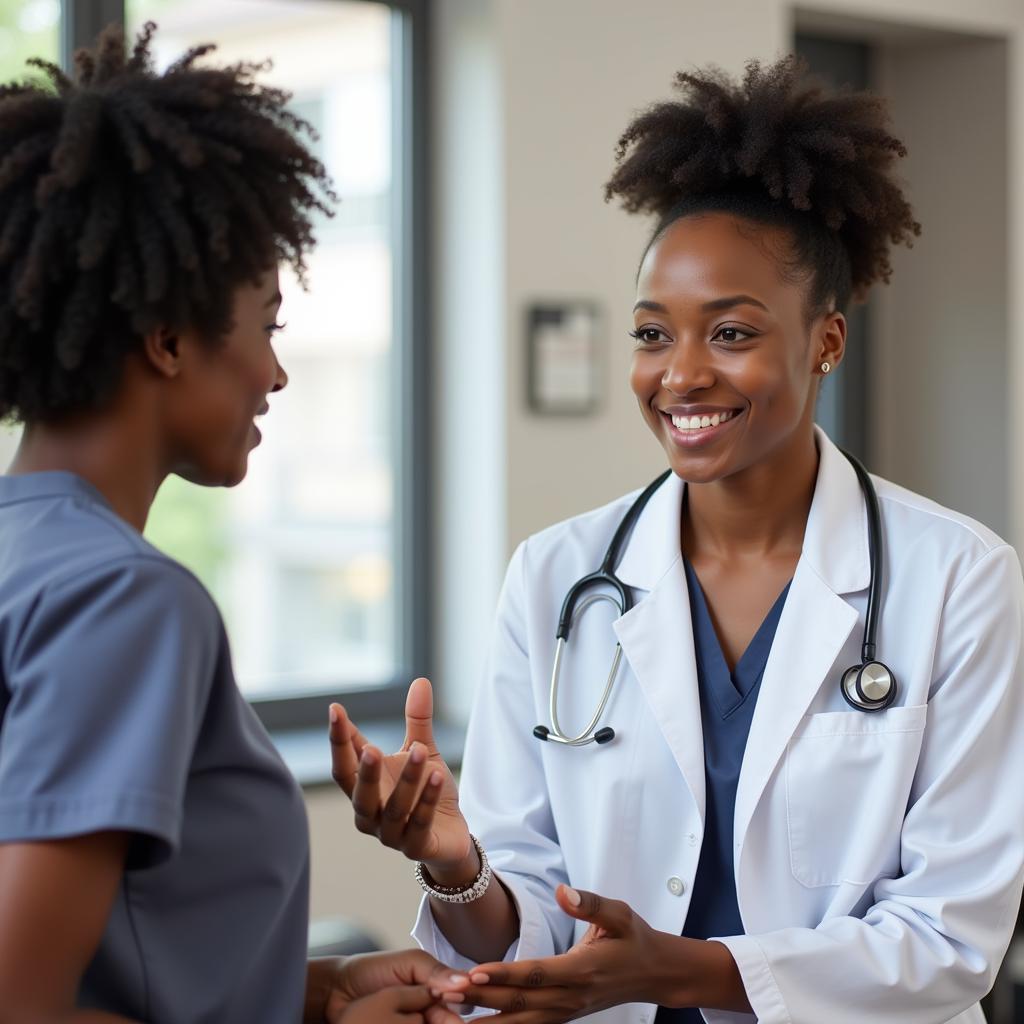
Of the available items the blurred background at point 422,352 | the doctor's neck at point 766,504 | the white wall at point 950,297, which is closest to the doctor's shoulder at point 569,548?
the doctor's neck at point 766,504

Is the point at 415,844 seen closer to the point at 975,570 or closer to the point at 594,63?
the point at 975,570

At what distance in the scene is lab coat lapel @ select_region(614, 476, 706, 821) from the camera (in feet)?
5.08

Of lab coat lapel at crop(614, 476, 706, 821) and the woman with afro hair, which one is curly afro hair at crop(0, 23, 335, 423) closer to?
the woman with afro hair

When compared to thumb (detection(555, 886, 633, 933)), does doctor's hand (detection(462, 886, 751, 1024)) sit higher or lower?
lower

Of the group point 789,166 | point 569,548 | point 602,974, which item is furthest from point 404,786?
point 789,166

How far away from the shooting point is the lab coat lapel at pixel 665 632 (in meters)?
1.55

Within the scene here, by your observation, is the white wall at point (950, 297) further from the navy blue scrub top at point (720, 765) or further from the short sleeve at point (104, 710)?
the short sleeve at point (104, 710)

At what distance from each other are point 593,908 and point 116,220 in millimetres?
777

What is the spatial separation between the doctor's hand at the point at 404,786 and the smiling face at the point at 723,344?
0.44 m

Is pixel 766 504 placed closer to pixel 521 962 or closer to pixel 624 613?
pixel 624 613

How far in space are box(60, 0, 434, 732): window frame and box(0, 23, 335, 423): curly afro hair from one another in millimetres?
2321

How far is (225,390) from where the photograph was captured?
1059 millimetres

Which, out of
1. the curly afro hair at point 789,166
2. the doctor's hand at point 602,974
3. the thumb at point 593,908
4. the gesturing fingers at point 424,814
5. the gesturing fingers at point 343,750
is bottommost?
the doctor's hand at point 602,974

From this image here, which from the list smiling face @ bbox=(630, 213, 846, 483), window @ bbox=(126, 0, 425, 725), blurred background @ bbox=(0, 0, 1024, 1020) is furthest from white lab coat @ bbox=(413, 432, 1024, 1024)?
window @ bbox=(126, 0, 425, 725)
